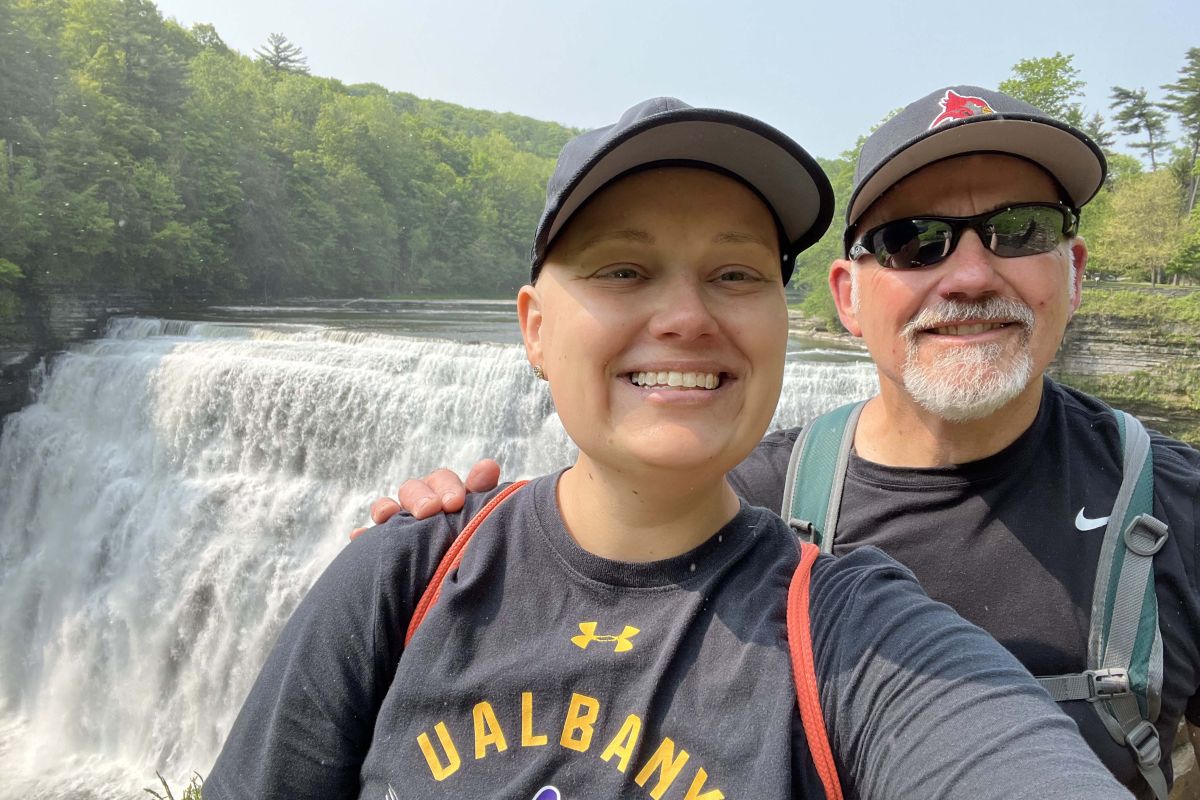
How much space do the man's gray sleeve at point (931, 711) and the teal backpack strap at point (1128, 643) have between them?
0.61 metres

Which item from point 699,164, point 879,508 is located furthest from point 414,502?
point 879,508

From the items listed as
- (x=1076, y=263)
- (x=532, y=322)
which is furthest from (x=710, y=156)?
(x=1076, y=263)

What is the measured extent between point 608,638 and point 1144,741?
3.64ft

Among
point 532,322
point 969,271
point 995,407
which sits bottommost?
point 995,407

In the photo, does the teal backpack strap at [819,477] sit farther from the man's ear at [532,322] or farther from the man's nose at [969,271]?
the man's ear at [532,322]

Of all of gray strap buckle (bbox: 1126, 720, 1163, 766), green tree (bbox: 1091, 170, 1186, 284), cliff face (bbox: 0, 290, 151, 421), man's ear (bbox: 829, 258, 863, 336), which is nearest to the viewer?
A: gray strap buckle (bbox: 1126, 720, 1163, 766)

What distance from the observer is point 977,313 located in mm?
1556

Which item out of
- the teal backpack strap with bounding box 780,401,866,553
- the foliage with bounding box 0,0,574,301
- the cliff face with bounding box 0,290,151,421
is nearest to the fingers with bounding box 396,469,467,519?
the teal backpack strap with bounding box 780,401,866,553

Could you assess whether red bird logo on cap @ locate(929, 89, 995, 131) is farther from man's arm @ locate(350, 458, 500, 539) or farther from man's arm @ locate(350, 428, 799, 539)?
man's arm @ locate(350, 458, 500, 539)

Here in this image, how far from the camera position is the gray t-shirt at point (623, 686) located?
2.73 feet

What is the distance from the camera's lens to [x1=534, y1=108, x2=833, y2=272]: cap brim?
3.08ft

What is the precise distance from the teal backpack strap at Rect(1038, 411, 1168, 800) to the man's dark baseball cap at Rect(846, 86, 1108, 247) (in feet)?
2.41

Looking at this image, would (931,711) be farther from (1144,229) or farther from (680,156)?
(1144,229)

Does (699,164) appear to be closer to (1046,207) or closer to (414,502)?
(414,502)
